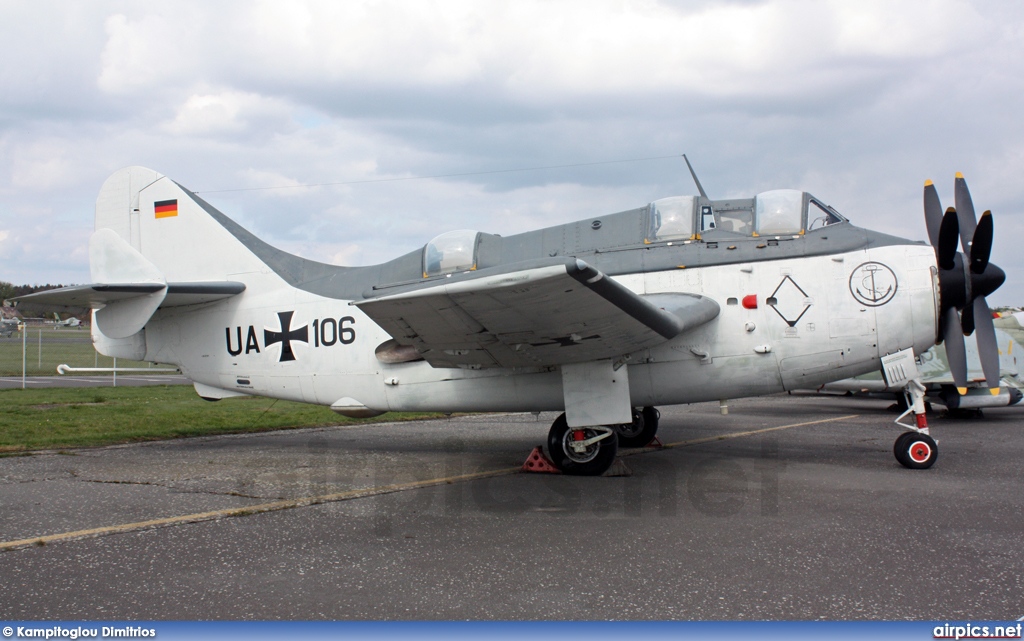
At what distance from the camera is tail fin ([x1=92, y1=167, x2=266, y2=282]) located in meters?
10.3

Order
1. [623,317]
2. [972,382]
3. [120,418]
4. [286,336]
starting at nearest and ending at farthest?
[623,317] < [286,336] < [120,418] < [972,382]

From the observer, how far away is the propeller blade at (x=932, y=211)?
821cm

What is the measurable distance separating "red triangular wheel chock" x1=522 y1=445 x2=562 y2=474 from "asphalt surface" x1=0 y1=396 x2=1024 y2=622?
21cm

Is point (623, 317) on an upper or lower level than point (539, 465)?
upper

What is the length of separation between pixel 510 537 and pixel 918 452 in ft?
17.4

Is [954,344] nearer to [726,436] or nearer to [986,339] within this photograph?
[986,339]

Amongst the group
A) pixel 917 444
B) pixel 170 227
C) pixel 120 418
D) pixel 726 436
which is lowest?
pixel 726 436

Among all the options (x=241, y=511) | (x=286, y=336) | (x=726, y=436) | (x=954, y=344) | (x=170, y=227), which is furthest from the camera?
(x=726, y=436)

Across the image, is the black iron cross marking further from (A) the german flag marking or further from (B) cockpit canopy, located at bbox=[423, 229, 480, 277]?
(A) the german flag marking

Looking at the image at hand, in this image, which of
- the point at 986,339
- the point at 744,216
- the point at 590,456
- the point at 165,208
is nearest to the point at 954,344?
the point at 986,339

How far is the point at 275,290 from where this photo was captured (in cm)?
979

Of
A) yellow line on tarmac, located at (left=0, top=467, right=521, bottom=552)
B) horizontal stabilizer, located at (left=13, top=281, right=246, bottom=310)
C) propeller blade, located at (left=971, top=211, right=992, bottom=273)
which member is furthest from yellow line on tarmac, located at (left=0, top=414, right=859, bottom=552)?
propeller blade, located at (left=971, top=211, right=992, bottom=273)

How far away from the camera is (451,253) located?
346 inches

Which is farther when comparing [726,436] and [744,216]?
[726,436]
